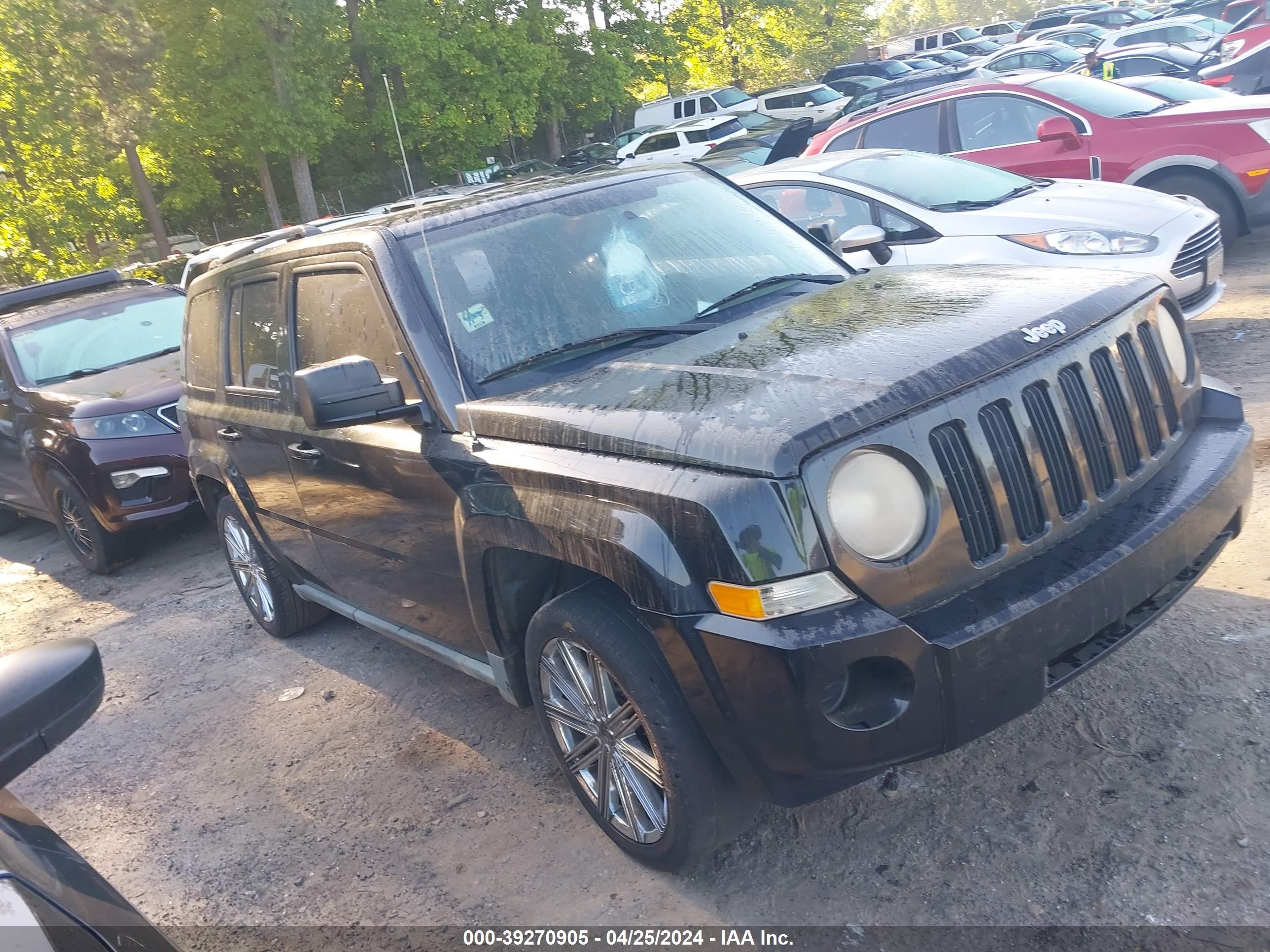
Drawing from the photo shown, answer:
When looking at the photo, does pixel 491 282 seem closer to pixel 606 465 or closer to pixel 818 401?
pixel 606 465

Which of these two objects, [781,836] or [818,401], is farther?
[781,836]

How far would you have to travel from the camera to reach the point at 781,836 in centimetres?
321

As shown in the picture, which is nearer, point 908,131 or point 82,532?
point 82,532

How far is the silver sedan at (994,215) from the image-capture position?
6.55 m

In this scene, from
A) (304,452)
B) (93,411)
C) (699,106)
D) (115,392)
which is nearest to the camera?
(304,452)

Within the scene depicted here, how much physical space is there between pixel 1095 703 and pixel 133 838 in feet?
11.5

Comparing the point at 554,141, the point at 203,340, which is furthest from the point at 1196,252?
the point at 554,141

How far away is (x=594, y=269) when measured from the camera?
3717 millimetres

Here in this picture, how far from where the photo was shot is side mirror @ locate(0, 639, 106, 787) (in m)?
1.86

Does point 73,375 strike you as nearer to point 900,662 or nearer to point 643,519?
point 643,519

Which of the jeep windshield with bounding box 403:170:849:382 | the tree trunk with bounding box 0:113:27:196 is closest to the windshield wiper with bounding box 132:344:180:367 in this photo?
the jeep windshield with bounding box 403:170:849:382

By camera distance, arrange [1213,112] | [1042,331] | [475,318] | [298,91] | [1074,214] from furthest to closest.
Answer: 1. [298,91]
2. [1213,112]
3. [1074,214]
4. [475,318]
5. [1042,331]

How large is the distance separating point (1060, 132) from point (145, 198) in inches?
1098

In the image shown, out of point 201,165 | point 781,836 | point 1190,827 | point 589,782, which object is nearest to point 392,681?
point 589,782
